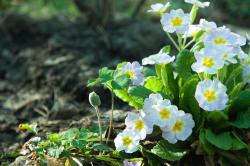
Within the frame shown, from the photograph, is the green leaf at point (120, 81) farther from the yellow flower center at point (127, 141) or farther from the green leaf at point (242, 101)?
the green leaf at point (242, 101)

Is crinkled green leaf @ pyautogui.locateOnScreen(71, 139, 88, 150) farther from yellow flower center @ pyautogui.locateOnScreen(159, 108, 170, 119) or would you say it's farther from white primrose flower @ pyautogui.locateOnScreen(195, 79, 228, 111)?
white primrose flower @ pyautogui.locateOnScreen(195, 79, 228, 111)

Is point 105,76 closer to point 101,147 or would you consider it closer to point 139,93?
point 139,93

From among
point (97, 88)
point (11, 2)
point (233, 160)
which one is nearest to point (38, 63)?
point (97, 88)

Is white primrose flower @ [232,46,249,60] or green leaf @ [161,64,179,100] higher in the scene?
white primrose flower @ [232,46,249,60]

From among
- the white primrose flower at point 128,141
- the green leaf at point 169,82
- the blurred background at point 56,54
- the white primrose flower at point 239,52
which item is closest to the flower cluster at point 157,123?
the white primrose flower at point 128,141

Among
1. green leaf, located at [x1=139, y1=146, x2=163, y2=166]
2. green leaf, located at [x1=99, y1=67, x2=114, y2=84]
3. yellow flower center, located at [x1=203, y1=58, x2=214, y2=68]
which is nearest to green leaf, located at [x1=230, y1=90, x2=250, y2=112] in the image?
yellow flower center, located at [x1=203, y1=58, x2=214, y2=68]

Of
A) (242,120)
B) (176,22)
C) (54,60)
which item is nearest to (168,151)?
(242,120)

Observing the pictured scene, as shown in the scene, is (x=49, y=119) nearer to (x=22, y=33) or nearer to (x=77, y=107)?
(x=77, y=107)
